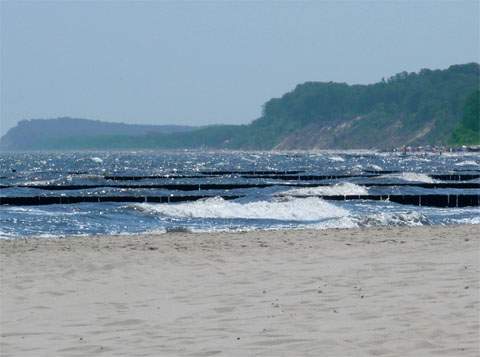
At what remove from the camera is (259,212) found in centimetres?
3284

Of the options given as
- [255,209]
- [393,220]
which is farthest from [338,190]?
[393,220]

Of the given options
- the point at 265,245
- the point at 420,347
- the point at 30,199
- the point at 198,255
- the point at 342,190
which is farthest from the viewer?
the point at 342,190

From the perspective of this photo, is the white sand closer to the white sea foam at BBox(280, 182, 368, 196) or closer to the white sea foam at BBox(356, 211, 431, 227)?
the white sea foam at BBox(356, 211, 431, 227)

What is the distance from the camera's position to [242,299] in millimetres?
12758

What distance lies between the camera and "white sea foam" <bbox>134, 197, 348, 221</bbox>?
32.2 meters

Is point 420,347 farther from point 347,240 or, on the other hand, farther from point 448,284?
point 347,240

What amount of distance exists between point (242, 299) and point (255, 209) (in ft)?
67.9

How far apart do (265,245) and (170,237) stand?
136 inches

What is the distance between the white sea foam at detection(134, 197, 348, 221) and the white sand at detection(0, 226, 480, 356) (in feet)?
38.8

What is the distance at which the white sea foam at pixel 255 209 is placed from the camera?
105 ft

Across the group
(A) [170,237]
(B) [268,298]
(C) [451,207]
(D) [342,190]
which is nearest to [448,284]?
(B) [268,298]

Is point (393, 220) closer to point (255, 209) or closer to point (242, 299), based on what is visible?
point (255, 209)

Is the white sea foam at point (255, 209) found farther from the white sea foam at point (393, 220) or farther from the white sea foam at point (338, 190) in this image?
the white sea foam at point (338, 190)

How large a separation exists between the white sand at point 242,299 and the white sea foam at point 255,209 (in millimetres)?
11830
